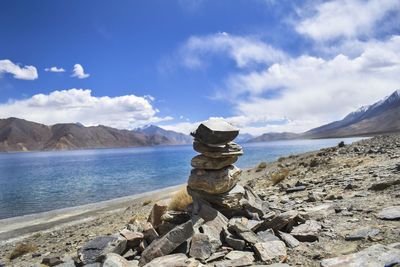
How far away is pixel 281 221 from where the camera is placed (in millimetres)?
6426

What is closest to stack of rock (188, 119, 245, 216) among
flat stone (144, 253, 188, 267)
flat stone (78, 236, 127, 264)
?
flat stone (144, 253, 188, 267)

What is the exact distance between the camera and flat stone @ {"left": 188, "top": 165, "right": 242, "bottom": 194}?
7.61m

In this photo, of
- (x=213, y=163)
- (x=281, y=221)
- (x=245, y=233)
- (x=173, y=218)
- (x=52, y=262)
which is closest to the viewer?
(x=245, y=233)

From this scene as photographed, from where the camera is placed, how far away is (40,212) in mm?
20938

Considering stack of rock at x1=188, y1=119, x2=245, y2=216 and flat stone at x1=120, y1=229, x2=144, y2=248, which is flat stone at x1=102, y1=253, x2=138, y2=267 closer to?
flat stone at x1=120, y1=229, x2=144, y2=248

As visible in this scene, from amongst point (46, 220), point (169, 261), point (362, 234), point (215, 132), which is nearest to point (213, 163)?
point (215, 132)

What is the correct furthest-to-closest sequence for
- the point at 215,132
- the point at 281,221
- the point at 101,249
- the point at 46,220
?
1. the point at 46,220
2. the point at 215,132
3. the point at 281,221
4. the point at 101,249

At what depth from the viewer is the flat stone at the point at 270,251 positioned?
4906mm

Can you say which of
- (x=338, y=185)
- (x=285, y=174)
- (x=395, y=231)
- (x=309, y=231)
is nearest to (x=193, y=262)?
(x=309, y=231)

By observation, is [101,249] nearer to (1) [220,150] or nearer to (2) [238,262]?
(2) [238,262]

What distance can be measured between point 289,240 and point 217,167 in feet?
10.6

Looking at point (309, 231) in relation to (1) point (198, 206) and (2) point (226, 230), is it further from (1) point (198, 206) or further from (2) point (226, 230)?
(1) point (198, 206)

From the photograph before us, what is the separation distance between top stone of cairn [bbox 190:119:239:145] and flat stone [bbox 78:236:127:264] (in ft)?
13.6

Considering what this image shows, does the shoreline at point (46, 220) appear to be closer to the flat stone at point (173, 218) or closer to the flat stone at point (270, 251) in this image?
the flat stone at point (173, 218)
